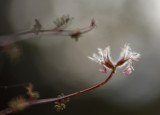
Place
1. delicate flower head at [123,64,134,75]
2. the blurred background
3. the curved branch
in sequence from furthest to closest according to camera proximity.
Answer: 1. the blurred background
2. delicate flower head at [123,64,134,75]
3. the curved branch

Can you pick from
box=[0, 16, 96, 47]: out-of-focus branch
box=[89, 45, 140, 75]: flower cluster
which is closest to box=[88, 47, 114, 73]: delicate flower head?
box=[89, 45, 140, 75]: flower cluster

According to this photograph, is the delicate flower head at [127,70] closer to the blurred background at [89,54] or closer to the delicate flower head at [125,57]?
the delicate flower head at [125,57]

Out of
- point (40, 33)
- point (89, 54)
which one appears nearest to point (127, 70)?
point (40, 33)

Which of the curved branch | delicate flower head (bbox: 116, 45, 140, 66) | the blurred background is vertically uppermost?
the blurred background

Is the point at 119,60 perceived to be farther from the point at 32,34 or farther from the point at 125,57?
the point at 32,34

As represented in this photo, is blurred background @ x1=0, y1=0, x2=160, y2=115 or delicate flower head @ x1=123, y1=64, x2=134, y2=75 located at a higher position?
blurred background @ x1=0, y1=0, x2=160, y2=115

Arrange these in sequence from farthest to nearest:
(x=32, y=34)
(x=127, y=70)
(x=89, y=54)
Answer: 1. (x=89, y=54)
2. (x=127, y=70)
3. (x=32, y=34)

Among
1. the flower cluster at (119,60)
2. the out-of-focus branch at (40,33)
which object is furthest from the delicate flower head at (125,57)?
the out-of-focus branch at (40,33)

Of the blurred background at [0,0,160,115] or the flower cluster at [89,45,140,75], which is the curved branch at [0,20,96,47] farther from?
the blurred background at [0,0,160,115]
